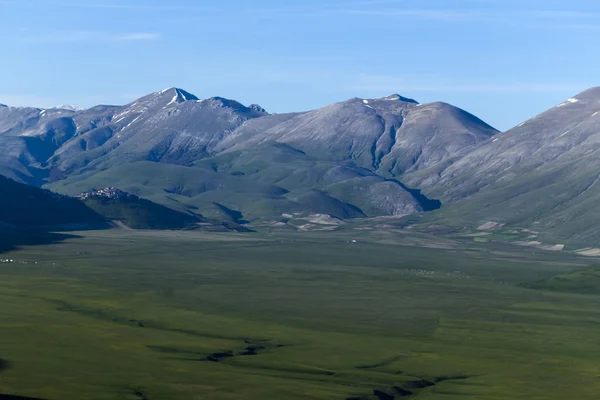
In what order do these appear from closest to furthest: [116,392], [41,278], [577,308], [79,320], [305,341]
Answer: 1. [116,392]
2. [305,341]
3. [79,320]
4. [577,308]
5. [41,278]

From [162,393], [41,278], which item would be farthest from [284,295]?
[162,393]

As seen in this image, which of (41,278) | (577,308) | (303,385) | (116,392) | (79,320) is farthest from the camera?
(41,278)

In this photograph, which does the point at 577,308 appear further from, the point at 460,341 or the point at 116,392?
the point at 116,392

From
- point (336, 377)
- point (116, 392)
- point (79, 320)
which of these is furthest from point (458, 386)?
point (79, 320)

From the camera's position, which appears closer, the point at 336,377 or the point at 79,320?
the point at 336,377

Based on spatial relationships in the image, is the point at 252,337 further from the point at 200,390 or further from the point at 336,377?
the point at 200,390

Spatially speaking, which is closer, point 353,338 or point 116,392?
point 116,392
